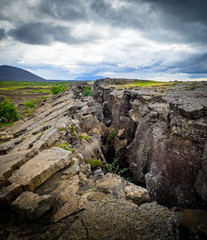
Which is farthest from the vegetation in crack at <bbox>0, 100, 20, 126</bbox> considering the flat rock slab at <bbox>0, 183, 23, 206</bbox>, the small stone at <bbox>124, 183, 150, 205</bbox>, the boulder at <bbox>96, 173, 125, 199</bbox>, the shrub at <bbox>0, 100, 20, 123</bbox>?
the small stone at <bbox>124, 183, 150, 205</bbox>

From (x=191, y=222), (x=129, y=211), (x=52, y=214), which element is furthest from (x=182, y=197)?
(x=52, y=214)

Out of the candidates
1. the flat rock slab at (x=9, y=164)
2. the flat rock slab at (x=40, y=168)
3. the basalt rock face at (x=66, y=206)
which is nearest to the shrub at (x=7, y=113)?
the flat rock slab at (x=9, y=164)

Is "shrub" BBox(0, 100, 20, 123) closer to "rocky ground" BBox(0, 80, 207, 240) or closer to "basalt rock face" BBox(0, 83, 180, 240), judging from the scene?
"rocky ground" BBox(0, 80, 207, 240)

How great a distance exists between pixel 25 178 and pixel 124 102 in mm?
29283

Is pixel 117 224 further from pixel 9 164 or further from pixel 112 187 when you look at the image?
pixel 9 164

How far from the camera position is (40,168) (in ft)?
23.9

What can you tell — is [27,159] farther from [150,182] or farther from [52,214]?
[150,182]

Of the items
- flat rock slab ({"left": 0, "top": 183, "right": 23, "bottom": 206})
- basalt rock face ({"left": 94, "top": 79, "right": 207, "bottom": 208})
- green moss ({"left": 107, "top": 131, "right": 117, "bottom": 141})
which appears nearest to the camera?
flat rock slab ({"left": 0, "top": 183, "right": 23, "bottom": 206})

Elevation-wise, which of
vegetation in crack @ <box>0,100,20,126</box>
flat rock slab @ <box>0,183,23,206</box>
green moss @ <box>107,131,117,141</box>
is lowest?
green moss @ <box>107,131,117,141</box>

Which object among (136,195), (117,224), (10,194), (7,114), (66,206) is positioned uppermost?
(10,194)

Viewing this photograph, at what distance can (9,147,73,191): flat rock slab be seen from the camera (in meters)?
6.52

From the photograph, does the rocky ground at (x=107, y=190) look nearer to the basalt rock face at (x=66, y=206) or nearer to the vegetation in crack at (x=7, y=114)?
the basalt rock face at (x=66, y=206)

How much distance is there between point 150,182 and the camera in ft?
47.1

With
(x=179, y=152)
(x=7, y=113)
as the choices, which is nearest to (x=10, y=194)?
(x=179, y=152)
